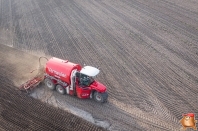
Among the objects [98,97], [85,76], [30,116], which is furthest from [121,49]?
[30,116]

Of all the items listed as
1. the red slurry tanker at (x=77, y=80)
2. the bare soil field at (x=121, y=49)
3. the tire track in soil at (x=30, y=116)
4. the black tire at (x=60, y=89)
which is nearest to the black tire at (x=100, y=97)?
the red slurry tanker at (x=77, y=80)

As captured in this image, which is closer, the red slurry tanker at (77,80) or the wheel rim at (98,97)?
the red slurry tanker at (77,80)

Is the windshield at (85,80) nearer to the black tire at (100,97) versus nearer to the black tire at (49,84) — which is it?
the black tire at (100,97)

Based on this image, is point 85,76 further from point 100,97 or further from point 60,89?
point 60,89

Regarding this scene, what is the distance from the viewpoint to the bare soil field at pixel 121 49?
1390 centimetres

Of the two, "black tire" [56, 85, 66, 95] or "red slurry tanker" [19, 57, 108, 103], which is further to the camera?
"black tire" [56, 85, 66, 95]

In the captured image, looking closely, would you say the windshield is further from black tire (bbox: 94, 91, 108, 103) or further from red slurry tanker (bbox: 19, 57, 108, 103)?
black tire (bbox: 94, 91, 108, 103)

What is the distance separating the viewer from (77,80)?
1416cm

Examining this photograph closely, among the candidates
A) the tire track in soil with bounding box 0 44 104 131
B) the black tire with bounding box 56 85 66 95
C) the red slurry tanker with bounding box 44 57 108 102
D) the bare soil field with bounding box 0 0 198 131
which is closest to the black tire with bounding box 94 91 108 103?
the red slurry tanker with bounding box 44 57 108 102

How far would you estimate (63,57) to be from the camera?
18922mm

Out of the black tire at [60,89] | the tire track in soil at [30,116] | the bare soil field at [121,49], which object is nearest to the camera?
the tire track in soil at [30,116]

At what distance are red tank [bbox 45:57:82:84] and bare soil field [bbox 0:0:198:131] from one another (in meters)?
1.28

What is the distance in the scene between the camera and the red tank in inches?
555

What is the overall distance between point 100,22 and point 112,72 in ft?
28.5
